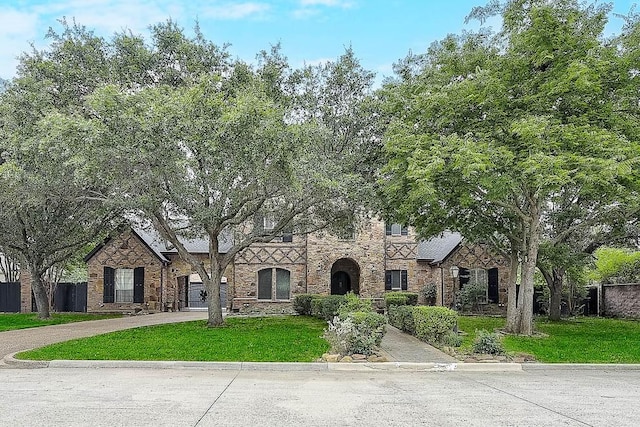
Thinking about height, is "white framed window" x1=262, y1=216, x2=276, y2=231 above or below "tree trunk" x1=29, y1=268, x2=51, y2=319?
above

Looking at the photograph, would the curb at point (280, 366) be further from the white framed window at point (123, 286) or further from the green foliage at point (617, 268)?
the green foliage at point (617, 268)

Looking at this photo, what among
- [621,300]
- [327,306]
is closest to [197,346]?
[327,306]

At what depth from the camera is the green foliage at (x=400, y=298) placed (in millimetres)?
27828

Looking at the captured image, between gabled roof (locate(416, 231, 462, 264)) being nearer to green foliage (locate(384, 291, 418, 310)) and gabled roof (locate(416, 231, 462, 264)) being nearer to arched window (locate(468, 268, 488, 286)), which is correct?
arched window (locate(468, 268, 488, 286))

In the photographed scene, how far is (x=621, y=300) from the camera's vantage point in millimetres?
28578

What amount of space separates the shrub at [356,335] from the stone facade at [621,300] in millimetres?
18260

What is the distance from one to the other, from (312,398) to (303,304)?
18862 millimetres

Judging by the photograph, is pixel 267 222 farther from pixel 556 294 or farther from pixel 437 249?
pixel 556 294


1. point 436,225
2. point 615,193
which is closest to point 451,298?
point 436,225

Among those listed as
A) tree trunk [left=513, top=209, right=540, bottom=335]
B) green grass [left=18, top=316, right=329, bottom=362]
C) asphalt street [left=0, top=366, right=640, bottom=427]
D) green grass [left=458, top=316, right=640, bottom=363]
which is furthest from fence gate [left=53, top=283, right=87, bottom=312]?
tree trunk [left=513, top=209, right=540, bottom=335]

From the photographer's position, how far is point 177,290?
107ft

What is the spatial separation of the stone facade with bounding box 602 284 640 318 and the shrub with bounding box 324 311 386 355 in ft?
59.9

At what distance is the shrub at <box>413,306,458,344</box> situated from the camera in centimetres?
1525

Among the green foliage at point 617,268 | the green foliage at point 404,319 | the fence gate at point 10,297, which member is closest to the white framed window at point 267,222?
the green foliage at point 404,319
